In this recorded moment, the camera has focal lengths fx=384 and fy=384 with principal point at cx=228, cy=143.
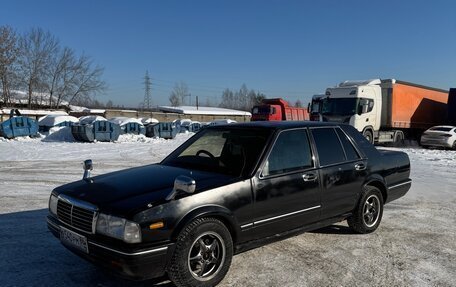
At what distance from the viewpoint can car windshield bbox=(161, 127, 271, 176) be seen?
421 cm

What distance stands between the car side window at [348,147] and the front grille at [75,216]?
3.36 metres

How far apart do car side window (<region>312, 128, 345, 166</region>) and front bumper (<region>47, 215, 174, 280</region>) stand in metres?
2.37

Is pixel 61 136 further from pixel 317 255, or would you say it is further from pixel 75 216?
pixel 317 255

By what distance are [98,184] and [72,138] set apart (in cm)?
2143

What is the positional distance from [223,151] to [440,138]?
19664 mm

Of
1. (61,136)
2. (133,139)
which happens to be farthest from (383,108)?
(61,136)

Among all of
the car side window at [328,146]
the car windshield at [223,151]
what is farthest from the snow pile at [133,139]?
the car side window at [328,146]

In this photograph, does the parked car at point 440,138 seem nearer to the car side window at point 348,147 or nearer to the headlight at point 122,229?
the car side window at point 348,147

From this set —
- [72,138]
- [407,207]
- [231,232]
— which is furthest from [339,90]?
[231,232]

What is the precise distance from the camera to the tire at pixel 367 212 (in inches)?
208

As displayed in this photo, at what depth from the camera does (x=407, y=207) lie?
7.16m

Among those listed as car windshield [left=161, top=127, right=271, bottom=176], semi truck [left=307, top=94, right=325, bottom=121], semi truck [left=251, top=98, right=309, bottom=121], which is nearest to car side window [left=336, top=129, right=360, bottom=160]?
car windshield [left=161, top=127, right=271, bottom=176]

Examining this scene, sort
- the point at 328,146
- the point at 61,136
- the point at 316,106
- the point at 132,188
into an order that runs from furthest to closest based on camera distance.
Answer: the point at 61,136
the point at 316,106
the point at 328,146
the point at 132,188

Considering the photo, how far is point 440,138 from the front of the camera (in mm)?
20609
